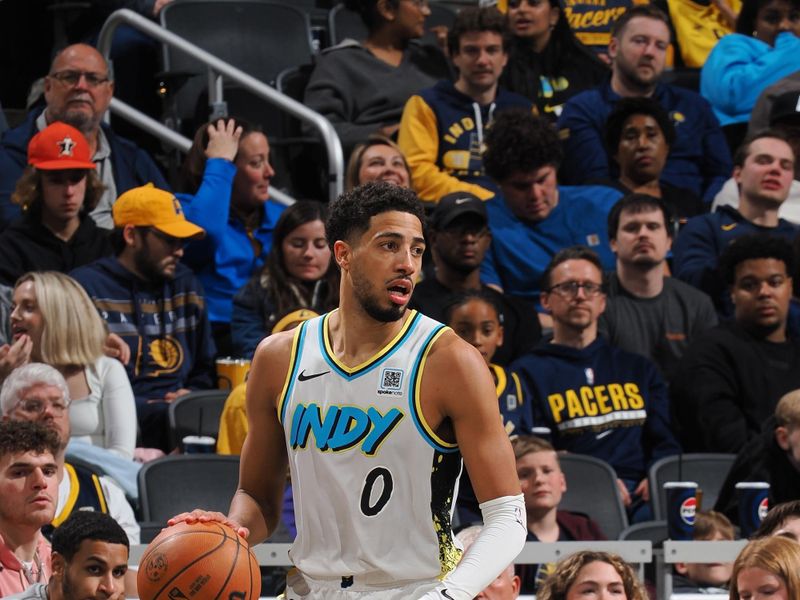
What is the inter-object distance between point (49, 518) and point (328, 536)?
2.02 m

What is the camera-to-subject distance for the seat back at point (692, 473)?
24.3ft

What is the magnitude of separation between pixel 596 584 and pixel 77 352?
284 cm

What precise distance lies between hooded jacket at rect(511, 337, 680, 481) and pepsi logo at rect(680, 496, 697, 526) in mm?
1598

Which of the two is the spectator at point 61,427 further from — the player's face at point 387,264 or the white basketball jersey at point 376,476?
the player's face at point 387,264

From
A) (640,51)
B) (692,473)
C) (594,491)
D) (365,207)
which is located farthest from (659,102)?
(365,207)

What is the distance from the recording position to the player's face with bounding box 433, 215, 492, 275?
8211 millimetres

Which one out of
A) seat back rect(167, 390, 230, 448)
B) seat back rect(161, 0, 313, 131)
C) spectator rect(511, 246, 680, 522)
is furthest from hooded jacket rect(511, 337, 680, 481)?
seat back rect(161, 0, 313, 131)

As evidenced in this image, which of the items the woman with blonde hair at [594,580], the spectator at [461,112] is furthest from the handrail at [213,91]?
the woman with blonde hair at [594,580]

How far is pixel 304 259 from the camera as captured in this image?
8.14m

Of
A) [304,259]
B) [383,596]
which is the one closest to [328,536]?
[383,596]

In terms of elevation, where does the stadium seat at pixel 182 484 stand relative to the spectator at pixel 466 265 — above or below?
below

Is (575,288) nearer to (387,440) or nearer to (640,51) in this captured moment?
(640,51)

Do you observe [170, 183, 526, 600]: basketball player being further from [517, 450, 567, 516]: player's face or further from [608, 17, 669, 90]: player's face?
[608, 17, 669, 90]: player's face

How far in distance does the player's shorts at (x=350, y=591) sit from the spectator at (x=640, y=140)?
571 cm
